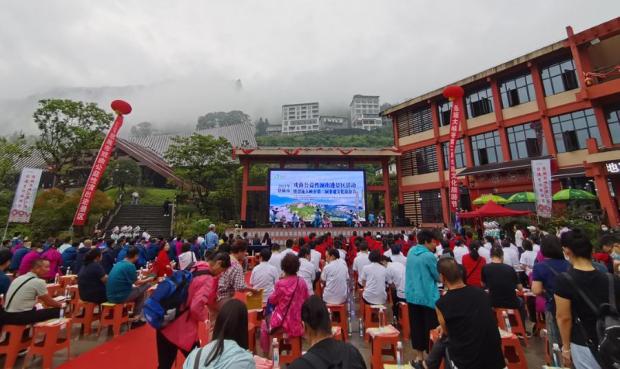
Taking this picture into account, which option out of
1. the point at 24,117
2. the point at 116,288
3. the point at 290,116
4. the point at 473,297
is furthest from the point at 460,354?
the point at 24,117

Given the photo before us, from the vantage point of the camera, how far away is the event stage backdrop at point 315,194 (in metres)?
17.7

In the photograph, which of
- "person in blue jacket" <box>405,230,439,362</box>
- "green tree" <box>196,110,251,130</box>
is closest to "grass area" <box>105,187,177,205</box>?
"person in blue jacket" <box>405,230,439,362</box>

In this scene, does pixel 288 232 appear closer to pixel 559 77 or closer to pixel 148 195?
pixel 148 195

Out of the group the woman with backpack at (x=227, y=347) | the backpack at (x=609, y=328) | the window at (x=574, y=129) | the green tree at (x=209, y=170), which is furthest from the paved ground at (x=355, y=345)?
the green tree at (x=209, y=170)

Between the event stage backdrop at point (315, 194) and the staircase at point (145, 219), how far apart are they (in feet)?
23.5

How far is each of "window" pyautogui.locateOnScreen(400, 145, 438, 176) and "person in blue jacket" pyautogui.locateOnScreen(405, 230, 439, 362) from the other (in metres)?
17.6

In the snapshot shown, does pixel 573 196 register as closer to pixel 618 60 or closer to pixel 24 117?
pixel 618 60

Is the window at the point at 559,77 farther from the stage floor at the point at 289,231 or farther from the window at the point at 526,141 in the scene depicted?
the stage floor at the point at 289,231

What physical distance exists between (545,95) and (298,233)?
15.5 meters

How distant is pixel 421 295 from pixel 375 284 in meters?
1.09

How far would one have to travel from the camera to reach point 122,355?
400 centimetres

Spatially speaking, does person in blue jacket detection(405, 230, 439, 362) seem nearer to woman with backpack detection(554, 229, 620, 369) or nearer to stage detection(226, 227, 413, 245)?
woman with backpack detection(554, 229, 620, 369)

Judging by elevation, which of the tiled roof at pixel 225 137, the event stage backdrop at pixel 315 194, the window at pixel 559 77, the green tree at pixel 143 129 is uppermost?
the green tree at pixel 143 129

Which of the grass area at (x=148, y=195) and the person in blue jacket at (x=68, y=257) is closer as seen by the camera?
the person in blue jacket at (x=68, y=257)
